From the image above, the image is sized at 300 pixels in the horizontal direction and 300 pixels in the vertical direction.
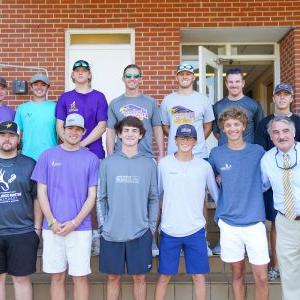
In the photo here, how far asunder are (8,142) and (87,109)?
955 mm

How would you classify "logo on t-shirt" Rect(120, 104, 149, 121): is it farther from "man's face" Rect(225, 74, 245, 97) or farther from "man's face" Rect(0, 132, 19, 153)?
"man's face" Rect(0, 132, 19, 153)

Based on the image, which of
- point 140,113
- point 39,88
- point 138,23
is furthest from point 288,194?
point 138,23

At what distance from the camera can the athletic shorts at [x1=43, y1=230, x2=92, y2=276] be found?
4188 millimetres

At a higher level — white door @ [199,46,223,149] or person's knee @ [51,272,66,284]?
white door @ [199,46,223,149]

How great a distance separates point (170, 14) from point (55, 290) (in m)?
4.58

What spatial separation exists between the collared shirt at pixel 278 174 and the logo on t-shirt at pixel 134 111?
1.28 m

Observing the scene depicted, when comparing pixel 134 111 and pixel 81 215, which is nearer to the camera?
pixel 81 215

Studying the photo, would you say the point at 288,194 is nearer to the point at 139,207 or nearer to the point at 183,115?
the point at 139,207

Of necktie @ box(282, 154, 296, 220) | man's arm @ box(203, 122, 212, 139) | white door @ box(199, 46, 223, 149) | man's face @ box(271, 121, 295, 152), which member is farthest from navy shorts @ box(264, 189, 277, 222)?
white door @ box(199, 46, 223, 149)

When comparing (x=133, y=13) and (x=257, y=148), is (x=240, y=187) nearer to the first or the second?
(x=257, y=148)

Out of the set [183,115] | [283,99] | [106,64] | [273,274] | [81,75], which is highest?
[106,64]

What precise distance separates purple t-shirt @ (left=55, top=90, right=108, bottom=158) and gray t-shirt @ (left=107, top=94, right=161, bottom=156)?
0.37 ft

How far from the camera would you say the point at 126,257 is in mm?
4156

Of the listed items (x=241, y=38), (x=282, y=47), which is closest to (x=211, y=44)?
(x=241, y=38)
